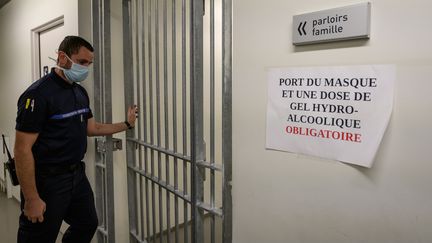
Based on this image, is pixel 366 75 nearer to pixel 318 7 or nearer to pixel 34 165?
pixel 318 7

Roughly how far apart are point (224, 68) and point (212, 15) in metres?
0.27

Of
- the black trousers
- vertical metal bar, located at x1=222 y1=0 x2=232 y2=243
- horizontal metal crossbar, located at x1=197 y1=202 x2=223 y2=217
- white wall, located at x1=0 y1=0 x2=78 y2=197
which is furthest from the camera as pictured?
white wall, located at x1=0 y1=0 x2=78 y2=197

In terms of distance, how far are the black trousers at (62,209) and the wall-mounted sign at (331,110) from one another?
1.26 metres

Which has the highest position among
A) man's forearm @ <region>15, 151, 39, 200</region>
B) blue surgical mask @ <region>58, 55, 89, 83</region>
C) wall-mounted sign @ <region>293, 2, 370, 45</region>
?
wall-mounted sign @ <region>293, 2, 370, 45</region>

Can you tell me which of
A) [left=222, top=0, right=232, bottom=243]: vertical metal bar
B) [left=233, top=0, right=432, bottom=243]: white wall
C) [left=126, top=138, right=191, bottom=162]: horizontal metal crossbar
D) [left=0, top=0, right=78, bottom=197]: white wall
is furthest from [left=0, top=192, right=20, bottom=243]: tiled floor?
[left=233, top=0, right=432, bottom=243]: white wall

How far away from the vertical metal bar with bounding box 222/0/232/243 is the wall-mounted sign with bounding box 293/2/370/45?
0.31m

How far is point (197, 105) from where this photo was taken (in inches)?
56.4

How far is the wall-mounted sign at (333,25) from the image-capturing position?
83cm

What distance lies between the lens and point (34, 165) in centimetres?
163

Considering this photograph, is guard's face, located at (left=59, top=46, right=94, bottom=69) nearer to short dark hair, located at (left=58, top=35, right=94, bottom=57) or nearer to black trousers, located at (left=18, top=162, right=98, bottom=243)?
short dark hair, located at (left=58, top=35, right=94, bottom=57)

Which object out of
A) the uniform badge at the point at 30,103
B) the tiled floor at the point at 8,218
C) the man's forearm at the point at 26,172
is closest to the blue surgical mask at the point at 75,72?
the uniform badge at the point at 30,103

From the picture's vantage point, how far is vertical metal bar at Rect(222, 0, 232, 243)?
1.22m

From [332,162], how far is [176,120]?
933mm

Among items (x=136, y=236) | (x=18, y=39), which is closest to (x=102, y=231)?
(x=136, y=236)
